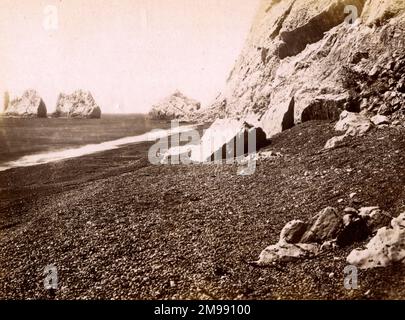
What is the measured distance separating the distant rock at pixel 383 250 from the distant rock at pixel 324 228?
3.34 feet

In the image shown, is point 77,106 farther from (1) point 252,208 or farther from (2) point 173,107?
(1) point 252,208

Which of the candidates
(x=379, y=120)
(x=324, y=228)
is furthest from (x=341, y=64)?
(x=324, y=228)

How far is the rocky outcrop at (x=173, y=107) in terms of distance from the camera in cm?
11738

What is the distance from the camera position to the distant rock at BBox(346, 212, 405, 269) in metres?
9.04

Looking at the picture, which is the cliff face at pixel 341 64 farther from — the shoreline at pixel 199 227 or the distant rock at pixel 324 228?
the distant rock at pixel 324 228

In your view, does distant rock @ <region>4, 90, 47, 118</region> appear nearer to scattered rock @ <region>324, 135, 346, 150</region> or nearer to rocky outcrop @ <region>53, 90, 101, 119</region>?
rocky outcrop @ <region>53, 90, 101, 119</region>

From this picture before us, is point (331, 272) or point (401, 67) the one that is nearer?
point (331, 272)

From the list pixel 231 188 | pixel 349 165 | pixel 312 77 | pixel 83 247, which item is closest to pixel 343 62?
pixel 312 77

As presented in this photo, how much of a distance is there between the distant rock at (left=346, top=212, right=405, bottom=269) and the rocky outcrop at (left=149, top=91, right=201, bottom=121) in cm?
10624

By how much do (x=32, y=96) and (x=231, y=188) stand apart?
542ft

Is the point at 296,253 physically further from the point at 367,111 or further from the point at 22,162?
the point at 22,162

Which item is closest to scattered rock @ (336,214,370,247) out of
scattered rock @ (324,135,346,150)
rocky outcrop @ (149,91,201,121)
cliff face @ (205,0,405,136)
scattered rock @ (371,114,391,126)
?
scattered rock @ (324,135,346,150)

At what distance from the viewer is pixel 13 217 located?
17.3m

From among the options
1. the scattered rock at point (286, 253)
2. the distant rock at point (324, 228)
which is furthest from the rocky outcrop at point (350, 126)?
the scattered rock at point (286, 253)
